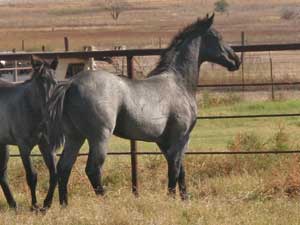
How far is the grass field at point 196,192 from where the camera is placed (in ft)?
26.4

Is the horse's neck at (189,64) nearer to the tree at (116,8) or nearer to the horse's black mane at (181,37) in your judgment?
the horse's black mane at (181,37)

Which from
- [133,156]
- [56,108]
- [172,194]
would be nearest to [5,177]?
[56,108]

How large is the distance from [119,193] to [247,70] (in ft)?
59.5

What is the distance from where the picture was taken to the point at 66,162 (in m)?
9.29

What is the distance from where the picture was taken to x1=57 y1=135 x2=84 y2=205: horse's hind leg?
9242mm

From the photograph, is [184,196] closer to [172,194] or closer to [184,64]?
[172,194]

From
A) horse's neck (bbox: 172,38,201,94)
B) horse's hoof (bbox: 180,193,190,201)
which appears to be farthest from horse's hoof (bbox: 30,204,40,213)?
horse's neck (bbox: 172,38,201,94)

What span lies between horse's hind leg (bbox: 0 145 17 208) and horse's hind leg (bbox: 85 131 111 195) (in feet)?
3.39

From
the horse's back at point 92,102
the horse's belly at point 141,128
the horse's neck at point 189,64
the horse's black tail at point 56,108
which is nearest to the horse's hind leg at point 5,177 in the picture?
the horse's black tail at point 56,108

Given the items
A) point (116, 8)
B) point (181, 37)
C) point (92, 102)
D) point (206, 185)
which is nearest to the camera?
point (92, 102)

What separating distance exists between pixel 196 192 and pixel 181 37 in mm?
1750

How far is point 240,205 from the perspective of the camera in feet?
28.4

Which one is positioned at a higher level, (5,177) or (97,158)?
(97,158)

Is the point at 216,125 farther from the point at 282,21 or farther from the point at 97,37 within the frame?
the point at 282,21
